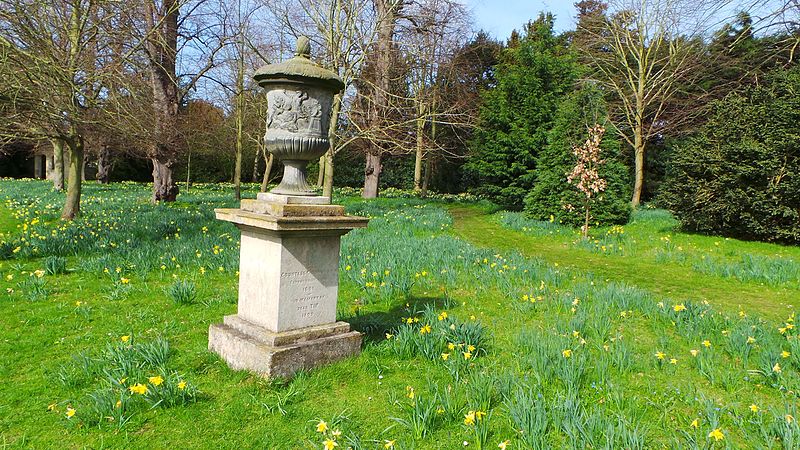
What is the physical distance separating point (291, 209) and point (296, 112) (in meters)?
0.82

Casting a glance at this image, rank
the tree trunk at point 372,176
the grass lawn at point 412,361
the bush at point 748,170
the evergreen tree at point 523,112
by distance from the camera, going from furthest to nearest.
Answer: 1. the tree trunk at point 372,176
2. the evergreen tree at point 523,112
3. the bush at point 748,170
4. the grass lawn at point 412,361

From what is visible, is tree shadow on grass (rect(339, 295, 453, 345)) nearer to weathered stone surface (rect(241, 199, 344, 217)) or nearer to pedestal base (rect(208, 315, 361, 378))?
pedestal base (rect(208, 315, 361, 378))

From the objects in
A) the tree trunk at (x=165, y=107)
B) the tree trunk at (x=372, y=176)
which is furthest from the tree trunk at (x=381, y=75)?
the tree trunk at (x=165, y=107)

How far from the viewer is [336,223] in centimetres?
381

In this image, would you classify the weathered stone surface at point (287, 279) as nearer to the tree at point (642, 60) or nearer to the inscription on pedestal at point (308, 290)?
the inscription on pedestal at point (308, 290)

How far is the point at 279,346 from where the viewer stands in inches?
146

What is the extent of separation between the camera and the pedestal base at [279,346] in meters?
3.63

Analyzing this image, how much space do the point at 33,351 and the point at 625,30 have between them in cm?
2359

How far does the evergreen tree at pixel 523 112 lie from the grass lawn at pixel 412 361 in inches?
401

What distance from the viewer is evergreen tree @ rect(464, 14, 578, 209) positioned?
1731 centimetres

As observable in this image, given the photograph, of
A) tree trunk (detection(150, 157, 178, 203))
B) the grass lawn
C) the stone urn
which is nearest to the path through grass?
the grass lawn

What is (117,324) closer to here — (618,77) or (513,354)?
(513,354)

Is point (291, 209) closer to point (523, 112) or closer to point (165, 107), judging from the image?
point (165, 107)

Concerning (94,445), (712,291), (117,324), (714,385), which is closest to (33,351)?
(117,324)
